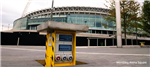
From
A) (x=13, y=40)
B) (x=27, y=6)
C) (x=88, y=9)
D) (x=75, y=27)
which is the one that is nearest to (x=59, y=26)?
(x=75, y=27)

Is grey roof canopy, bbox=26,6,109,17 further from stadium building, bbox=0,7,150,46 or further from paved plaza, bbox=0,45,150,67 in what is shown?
paved plaza, bbox=0,45,150,67

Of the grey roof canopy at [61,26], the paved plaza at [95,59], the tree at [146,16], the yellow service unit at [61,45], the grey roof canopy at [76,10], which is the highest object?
the grey roof canopy at [76,10]

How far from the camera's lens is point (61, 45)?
4945 mm

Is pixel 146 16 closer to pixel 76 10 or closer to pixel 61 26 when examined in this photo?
pixel 76 10

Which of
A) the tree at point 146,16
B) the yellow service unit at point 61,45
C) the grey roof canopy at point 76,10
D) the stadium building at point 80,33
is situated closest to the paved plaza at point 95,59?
the yellow service unit at point 61,45

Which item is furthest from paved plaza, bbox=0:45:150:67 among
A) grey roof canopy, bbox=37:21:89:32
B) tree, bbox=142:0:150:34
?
tree, bbox=142:0:150:34

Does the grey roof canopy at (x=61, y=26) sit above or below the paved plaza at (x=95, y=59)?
above

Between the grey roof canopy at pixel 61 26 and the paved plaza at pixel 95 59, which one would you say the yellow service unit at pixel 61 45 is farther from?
the paved plaza at pixel 95 59

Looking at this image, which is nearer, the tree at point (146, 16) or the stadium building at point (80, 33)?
the tree at point (146, 16)

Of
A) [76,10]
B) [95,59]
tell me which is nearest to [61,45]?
[95,59]

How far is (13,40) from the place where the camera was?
3322cm

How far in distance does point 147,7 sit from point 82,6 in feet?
99.8

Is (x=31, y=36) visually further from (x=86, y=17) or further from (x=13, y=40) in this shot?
(x=86, y=17)

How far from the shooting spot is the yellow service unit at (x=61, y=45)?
185 inches
